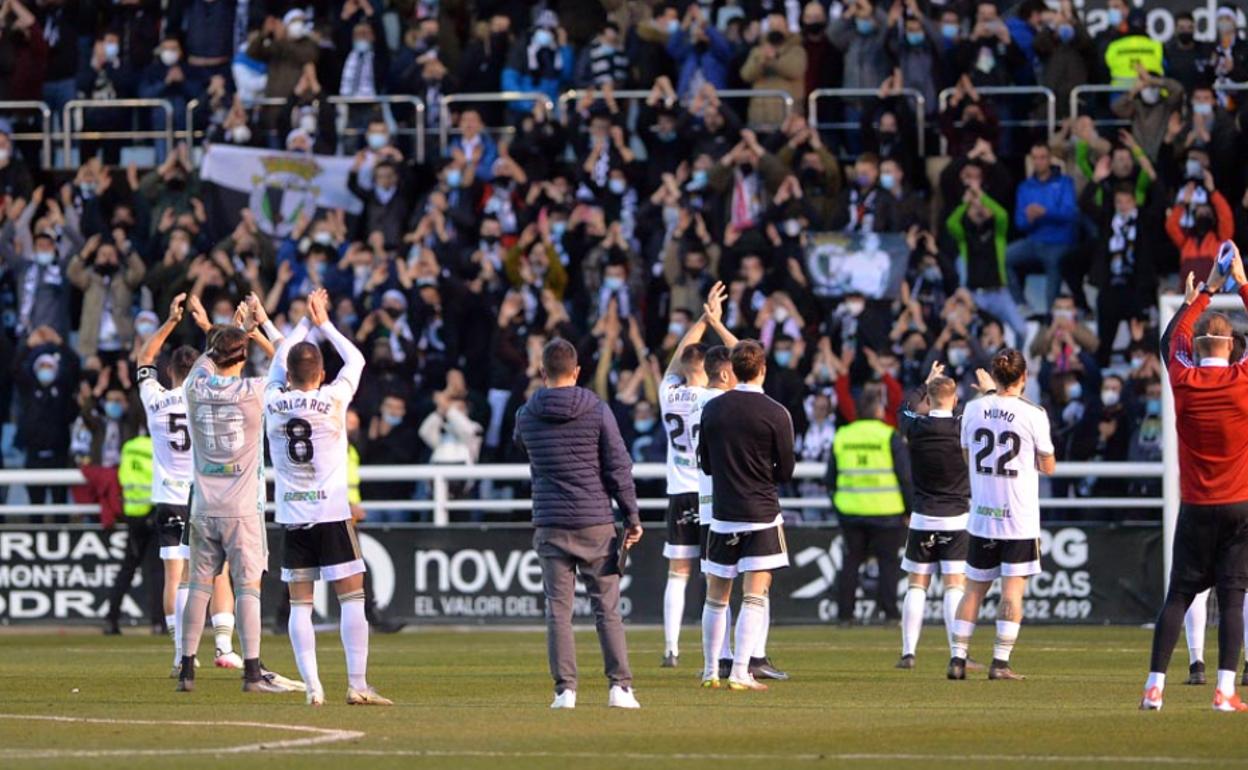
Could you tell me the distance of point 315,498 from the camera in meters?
14.8

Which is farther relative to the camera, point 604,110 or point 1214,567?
point 604,110

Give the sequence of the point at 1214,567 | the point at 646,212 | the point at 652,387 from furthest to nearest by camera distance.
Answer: the point at 646,212
the point at 652,387
the point at 1214,567

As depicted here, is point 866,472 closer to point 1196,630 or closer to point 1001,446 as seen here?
point 1001,446

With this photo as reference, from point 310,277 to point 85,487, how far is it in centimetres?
350

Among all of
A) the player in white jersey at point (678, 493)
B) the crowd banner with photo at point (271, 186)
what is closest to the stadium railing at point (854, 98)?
the crowd banner with photo at point (271, 186)

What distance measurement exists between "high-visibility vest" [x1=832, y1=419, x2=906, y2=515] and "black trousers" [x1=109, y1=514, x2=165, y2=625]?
659 cm

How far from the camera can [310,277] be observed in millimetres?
28094

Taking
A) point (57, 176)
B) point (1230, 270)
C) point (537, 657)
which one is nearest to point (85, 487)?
point (57, 176)

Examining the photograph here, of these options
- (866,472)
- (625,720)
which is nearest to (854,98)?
(866,472)

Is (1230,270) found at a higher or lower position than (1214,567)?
higher

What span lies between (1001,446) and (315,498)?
4887mm

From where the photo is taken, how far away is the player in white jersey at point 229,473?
15.7 meters

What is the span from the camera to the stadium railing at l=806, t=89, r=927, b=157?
94.3 feet

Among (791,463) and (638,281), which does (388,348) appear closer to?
(638,281)
